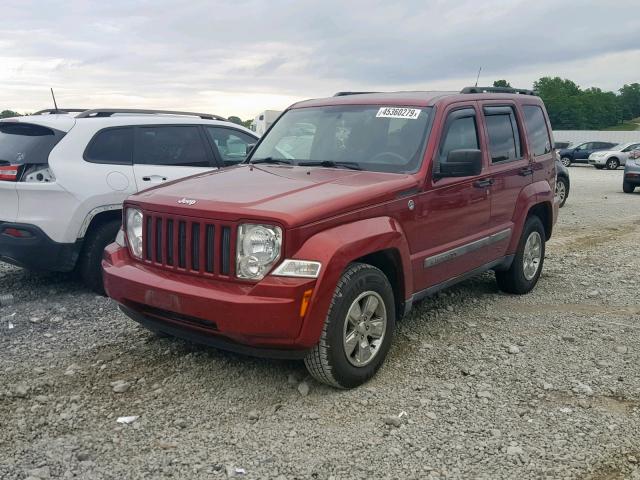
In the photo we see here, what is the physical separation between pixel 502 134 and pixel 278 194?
2.71 meters

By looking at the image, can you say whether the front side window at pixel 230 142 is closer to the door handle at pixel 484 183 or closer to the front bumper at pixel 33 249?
the front bumper at pixel 33 249

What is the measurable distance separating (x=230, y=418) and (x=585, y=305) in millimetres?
3809

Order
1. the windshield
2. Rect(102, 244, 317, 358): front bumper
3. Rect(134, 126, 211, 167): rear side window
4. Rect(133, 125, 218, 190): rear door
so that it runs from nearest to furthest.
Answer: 1. Rect(102, 244, 317, 358): front bumper
2. the windshield
3. Rect(133, 125, 218, 190): rear door
4. Rect(134, 126, 211, 167): rear side window

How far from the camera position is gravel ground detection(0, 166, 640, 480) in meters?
3.18

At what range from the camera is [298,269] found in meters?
3.54

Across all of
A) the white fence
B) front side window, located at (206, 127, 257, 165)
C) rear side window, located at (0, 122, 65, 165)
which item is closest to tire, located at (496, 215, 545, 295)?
front side window, located at (206, 127, 257, 165)

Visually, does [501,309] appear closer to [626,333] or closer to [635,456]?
[626,333]

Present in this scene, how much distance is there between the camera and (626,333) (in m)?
5.11

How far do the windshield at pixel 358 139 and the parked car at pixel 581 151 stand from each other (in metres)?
33.7

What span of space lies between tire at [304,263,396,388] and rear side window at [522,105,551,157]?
2.96m

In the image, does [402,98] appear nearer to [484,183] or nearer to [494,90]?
[484,183]

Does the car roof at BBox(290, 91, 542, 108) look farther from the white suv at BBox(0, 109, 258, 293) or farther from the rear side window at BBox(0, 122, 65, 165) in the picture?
the rear side window at BBox(0, 122, 65, 165)

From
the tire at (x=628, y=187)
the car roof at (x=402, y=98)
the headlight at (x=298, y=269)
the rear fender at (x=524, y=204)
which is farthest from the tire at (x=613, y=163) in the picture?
the headlight at (x=298, y=269)

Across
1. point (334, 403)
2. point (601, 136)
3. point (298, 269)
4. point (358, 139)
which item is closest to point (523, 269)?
point (358, 139)
